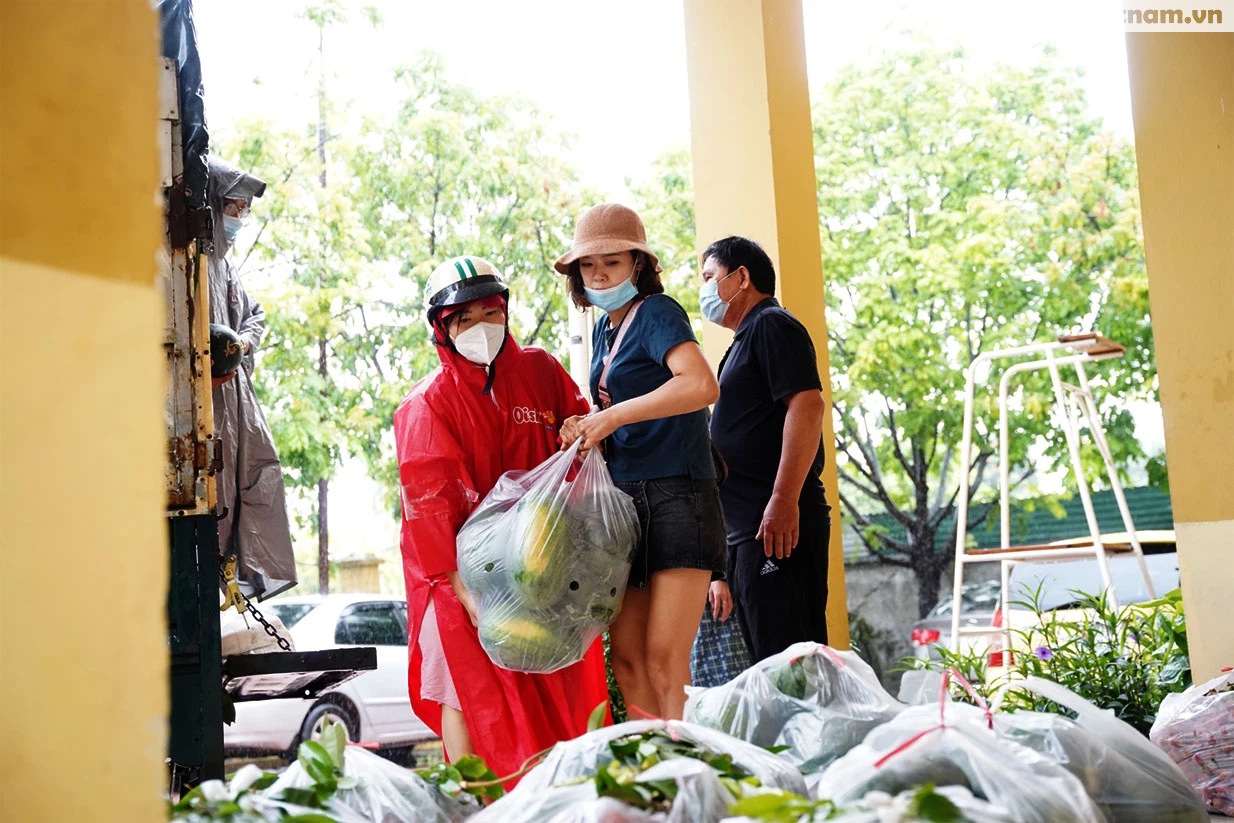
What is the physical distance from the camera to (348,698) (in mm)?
10930

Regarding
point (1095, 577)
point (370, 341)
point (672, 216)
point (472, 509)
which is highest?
point (672, 216)

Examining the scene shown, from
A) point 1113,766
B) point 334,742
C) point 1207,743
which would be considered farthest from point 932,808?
point 1207,743

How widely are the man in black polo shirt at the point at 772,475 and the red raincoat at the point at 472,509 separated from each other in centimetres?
59

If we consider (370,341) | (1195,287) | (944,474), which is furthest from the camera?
(944,474)

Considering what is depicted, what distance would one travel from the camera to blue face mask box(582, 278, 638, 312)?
3.65 meters

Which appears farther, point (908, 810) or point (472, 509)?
point (472, 509)

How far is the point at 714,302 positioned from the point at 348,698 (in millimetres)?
7726

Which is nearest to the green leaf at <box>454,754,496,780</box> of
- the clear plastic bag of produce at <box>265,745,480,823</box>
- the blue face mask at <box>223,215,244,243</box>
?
the clear plastic bag of produce at <box>265,745,480,823</box>

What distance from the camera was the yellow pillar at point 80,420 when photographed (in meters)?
1.45

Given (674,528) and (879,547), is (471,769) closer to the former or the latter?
(674,528)

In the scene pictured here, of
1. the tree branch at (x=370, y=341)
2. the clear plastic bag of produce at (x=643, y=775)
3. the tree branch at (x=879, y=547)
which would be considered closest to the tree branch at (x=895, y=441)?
the tree branch at (x=879, y=547)

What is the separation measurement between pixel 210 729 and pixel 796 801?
219cm

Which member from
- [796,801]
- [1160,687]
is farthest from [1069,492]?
[796,801]

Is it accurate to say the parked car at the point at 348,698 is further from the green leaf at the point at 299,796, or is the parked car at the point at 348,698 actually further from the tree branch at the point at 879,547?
the green leaf at the point at 299,796
